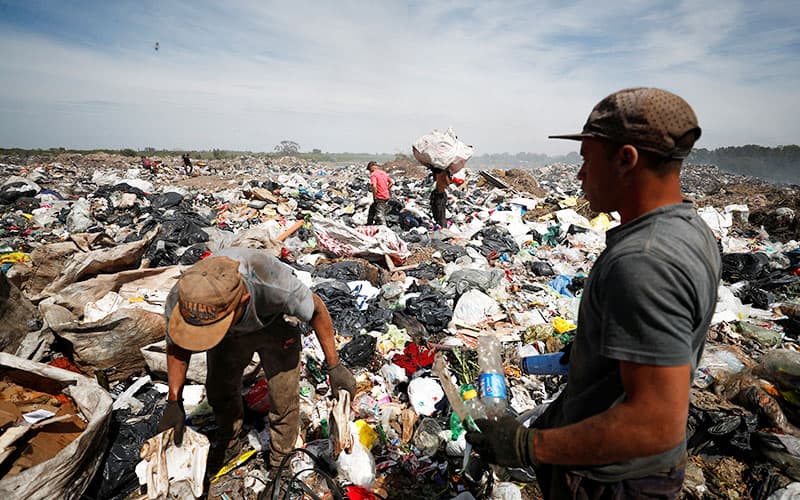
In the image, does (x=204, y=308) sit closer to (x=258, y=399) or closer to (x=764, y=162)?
(x=258, y=399)

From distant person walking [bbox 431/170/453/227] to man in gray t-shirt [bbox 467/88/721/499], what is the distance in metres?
6.29

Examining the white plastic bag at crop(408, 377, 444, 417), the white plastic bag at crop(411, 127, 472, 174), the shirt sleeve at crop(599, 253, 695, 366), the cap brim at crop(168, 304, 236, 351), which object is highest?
the white plastic bag at crop(411, 127, 472, 174)

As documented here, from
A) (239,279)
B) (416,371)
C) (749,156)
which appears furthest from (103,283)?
(749,156)

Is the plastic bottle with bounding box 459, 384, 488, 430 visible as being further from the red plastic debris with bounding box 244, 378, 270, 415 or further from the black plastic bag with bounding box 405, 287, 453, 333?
the black plastic bag with bounding box 405, 287, 453, 333

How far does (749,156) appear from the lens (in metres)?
38.4

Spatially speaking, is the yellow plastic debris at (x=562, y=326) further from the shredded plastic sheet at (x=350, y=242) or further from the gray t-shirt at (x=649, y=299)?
the gray t-shirt at (x=649, y=299)

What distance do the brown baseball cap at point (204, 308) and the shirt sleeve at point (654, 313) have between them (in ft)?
4.97

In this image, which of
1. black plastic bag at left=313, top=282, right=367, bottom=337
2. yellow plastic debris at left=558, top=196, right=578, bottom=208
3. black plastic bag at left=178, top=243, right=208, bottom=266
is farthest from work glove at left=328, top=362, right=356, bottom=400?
yellow plastic debris at left=558, top=196, right=578, bottom=208

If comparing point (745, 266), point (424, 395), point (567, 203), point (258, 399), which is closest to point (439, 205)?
point (567, 203)

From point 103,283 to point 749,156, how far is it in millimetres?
55375

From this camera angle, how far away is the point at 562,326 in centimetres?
399

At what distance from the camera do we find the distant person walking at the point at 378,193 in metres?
7.21

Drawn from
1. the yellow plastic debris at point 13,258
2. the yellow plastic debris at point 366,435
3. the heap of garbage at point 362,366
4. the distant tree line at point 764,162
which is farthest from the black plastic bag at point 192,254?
the distant tree line at point 764,162

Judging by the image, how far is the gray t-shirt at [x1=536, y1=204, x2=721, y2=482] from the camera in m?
0.83
